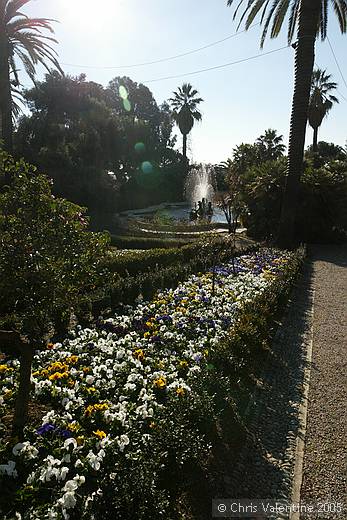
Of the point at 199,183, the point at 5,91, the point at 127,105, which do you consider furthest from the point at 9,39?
the point at 127,105

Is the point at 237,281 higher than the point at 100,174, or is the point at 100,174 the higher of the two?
the point at 100,174

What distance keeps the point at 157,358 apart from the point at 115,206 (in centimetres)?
2489

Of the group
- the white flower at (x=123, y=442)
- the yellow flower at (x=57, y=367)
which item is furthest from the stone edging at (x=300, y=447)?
the yellow flower at (x=57, y=367)

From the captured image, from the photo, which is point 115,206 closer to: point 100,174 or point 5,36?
point 100,174

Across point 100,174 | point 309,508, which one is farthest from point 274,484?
point 100,174

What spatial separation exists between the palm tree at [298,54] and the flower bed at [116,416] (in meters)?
8.93

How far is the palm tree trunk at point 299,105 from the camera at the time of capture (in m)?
12.7

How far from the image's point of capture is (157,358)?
482 cm

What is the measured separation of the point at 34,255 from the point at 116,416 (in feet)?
4.71

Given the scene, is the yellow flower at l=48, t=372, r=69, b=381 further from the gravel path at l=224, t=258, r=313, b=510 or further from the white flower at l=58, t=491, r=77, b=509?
the gravel path at l=224, t=258, r=313, b=510

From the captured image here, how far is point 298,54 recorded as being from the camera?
42.8ft

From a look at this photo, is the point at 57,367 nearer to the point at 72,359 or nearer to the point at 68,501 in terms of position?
the point at 72,359

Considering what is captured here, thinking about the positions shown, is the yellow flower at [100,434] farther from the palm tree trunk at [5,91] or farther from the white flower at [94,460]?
the palm tree trunk at [5,91]

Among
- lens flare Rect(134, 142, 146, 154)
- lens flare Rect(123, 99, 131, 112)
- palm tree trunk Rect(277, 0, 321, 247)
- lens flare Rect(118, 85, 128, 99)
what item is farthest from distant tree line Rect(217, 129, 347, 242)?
lens flare Rect(118, 85, 128, 99)
